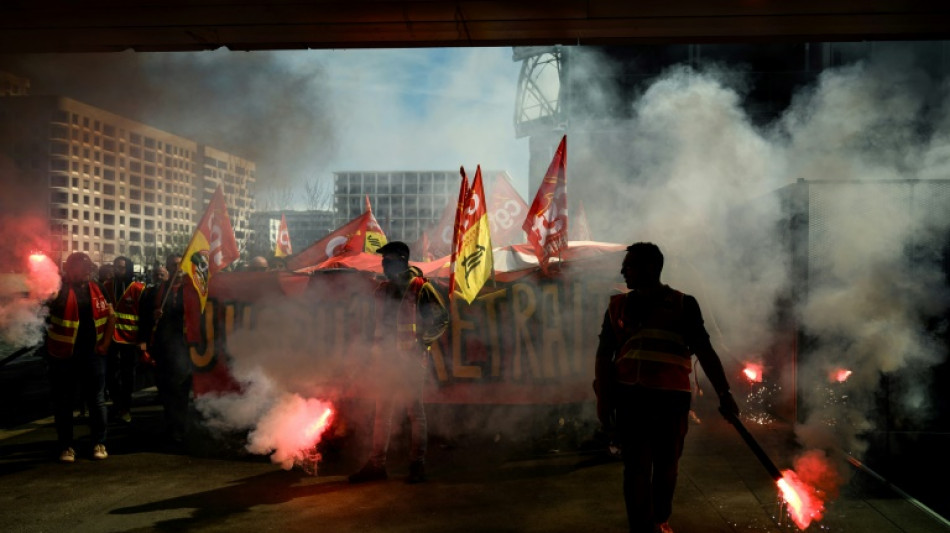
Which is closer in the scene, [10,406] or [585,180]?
[10,406]

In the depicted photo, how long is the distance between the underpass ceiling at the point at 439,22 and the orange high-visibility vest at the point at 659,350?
3499 millimetres

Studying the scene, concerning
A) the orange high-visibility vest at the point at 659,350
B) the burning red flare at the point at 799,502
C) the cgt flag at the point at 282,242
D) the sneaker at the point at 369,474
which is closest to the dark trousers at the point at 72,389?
the sneaker at the point at 369,474

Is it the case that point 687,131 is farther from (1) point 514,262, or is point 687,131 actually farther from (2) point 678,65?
(1) point 514,262

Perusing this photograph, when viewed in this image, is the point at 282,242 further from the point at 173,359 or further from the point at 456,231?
the point at 456,231

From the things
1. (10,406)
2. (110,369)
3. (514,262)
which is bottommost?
(10,406)

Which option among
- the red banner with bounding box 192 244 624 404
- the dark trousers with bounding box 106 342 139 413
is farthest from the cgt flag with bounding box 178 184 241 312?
the dark trousers with bounding box 106 342 139 413

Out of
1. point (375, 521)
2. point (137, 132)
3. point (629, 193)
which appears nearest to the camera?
point (375, 521)

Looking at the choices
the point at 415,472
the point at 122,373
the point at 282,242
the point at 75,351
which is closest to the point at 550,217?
the point at 415,472

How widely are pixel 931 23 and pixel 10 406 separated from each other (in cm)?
1100

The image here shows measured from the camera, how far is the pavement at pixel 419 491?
4.27 metres

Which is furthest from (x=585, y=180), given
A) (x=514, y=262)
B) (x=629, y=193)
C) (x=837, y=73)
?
(x=514, y=262)

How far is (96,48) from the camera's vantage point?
7.59m

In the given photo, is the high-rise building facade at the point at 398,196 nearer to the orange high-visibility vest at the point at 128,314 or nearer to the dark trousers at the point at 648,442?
the orange high-visibility vest at the point at 128,314

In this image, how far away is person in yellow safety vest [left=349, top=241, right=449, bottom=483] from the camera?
17.5 ft
